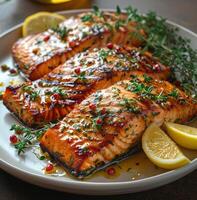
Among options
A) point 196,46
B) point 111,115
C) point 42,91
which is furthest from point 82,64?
point 196,46

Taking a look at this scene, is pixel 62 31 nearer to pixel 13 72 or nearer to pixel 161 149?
pixel 13 72

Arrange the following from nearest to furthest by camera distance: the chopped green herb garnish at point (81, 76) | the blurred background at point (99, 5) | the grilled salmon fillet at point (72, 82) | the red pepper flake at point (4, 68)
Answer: the grilled salmon fillet at point (72, 82) → the chopped green herb garnish at point (81, 76) → the red pepper flake at point (4, 68) → the blurred background at point (99, 5)

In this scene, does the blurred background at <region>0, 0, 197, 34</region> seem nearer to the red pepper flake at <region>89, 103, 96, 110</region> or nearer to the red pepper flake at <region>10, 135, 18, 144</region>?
the red pepper flake at <region>10, 135, 18, 144</region>

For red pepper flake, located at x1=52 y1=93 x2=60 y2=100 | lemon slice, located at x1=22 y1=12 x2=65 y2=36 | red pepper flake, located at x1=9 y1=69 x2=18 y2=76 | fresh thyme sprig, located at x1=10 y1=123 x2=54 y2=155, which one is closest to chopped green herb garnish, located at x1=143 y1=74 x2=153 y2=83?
red pepper flake, located at x1=52 y1=93 x2=60 y2=100

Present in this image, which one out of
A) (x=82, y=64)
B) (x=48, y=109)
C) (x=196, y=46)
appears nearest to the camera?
(x=48, y=109)

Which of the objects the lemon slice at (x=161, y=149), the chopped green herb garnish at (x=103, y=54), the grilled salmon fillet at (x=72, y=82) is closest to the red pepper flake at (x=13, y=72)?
the grilled salmon fillet at (x=72, y=82)

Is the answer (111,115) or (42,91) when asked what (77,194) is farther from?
(42,91)

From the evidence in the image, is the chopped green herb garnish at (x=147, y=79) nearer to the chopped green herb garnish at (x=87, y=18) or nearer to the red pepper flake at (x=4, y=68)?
the chopped green herb garnish at (x=87, y=18)
